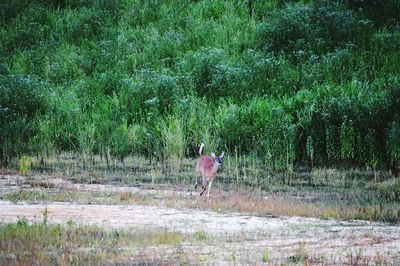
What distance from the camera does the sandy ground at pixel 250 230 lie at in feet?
29.0

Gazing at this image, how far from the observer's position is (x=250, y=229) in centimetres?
1057

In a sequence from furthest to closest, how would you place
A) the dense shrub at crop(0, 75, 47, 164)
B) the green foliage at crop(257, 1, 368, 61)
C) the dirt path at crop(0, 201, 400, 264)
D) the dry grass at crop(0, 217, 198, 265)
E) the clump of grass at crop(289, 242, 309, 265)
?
1. the green foliage at crop(257, 1, 368, 61)
2. the dense shrub at crop(0, 75, 47, 164)
3. the dirt path at crop(0, 201, 400, 264)
4. the clump of grass at crop(289, 242, 309, 265)
5. the dry grass at crop(0, 217, 198, 265)

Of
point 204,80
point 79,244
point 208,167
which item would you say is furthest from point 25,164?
point 79,244

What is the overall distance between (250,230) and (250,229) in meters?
0.09

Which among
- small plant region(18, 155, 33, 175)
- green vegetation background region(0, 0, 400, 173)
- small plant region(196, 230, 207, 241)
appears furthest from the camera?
green vegetation background region(0, 0, 400, 173)

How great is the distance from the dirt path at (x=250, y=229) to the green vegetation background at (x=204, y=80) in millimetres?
5186

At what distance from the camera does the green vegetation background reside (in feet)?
58.2

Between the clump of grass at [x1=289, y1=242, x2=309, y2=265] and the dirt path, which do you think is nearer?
the clump of grass at [x1=289, y1=242, x2=309, y2=265]

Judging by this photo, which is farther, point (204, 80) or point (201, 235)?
point (204, 80)

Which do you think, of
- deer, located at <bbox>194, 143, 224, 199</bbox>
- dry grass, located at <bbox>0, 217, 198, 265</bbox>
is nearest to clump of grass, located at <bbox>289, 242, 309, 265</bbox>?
dry grass, located at <bbox>0, 217, 198, 265</bbox>

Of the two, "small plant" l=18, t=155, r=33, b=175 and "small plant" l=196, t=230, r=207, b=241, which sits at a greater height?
"small plant" l=18, t=155, r=33, b=175

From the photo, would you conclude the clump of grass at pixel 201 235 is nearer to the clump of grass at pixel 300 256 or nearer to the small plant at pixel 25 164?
the clump of grass at pixel 300 256

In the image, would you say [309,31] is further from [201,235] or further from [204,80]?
[201,235]

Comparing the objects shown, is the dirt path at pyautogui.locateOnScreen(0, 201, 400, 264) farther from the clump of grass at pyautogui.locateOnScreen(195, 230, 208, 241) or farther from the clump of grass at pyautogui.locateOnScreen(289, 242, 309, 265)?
the clump of grass at pyautogui.locateOnScreen(195, 230, 208, 241)
